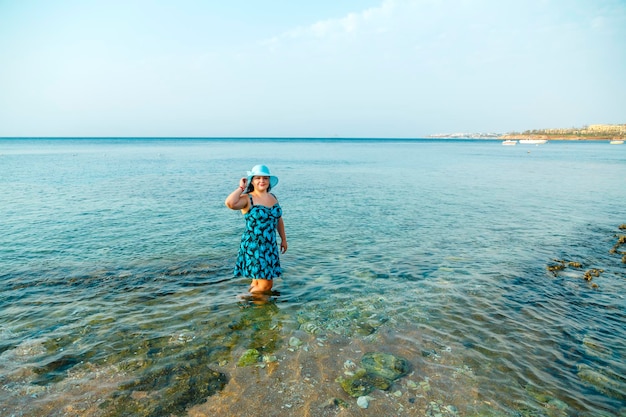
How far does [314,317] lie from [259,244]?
202 centimetres

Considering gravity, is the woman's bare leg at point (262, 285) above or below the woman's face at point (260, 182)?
below

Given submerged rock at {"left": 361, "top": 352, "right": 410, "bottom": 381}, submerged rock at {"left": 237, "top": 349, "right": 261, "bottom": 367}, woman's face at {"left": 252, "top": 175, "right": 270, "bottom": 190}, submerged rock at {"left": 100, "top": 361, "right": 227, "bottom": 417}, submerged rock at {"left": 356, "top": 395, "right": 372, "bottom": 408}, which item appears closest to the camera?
submerged rock at {"left": 100, "top": 361, "right": 227, "bottom": 417}

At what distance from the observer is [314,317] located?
7.66m

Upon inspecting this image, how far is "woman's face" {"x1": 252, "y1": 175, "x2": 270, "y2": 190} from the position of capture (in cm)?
745

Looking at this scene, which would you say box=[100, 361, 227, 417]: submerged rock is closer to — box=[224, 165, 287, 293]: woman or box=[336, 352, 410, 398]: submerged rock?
box=[336, 352, 410, 398]: submerged rock

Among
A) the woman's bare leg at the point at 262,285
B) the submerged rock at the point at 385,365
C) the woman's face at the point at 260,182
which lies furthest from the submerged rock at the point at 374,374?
the woman's face at the point at 260,182

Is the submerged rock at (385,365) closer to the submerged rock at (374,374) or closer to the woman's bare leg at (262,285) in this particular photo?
the submerged rock at (374,374)

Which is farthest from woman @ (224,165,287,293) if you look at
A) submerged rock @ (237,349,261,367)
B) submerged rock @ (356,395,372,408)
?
submerged rock @ (356,395,372,408)

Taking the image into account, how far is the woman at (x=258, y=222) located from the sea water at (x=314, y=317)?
93 cm

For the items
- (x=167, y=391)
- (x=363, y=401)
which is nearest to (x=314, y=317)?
(x=363, y=401)

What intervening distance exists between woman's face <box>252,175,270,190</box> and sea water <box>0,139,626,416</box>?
2.82 m

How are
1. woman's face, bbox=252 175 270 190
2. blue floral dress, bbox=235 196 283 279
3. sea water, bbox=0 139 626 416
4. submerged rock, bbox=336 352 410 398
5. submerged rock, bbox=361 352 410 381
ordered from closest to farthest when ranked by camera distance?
sea water, bbox=0 139 626 416 → submerged rock, bbox=336 352 410 398 → submerged rock, bbox=361 352 410 381 → woman's face, bbox=252 175 270 190 → blue floral dress, bbox=235 196 283 279

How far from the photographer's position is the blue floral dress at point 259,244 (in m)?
7.65

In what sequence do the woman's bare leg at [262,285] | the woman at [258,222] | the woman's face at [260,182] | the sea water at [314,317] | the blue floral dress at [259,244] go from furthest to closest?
the woman's bare leg at [262,285] → the blue floral dress at [259,244] → the woman's face at [260,182] → the woman at [258,222] → the sea water at [314,317]
